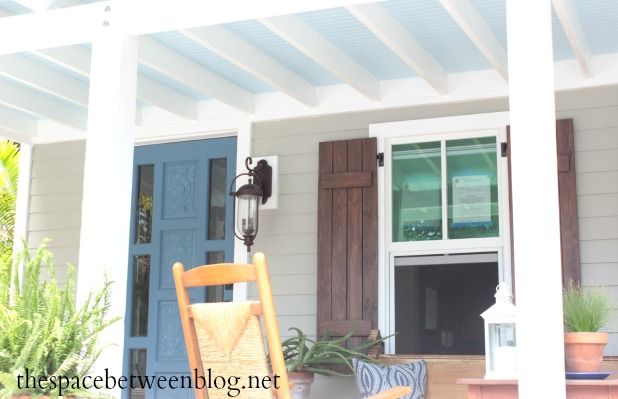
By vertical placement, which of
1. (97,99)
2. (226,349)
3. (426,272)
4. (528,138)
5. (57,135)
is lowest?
(226,349)

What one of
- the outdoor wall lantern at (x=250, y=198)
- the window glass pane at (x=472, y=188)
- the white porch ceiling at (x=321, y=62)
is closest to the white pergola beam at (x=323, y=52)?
the white porch ceiling at (x=321, y=62)

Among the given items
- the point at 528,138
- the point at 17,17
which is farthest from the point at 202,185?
the point at 528,138

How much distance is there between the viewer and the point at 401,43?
15.3 ft

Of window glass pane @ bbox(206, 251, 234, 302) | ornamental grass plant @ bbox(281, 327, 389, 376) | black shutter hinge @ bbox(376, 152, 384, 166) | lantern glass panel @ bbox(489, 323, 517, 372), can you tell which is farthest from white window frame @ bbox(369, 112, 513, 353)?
lantern glass panel @ bbox(489, 323, 517, 372)

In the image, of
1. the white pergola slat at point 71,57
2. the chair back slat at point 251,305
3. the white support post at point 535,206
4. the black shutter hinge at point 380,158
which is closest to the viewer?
the chair back slat at point 251,305

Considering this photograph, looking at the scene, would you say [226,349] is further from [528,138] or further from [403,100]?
[403,100]

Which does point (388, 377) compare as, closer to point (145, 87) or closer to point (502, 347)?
point (502, 347)

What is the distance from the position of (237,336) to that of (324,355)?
231 centimetres

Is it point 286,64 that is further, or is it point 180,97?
point 180,97

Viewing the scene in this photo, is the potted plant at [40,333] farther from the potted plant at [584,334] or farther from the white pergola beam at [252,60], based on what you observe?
the white pergola beam at [252,60]

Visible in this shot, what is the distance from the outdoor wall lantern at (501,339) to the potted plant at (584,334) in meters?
0.24

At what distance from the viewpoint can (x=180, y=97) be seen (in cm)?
593

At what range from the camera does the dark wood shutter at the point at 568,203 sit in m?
4.88

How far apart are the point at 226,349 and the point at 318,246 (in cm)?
275
